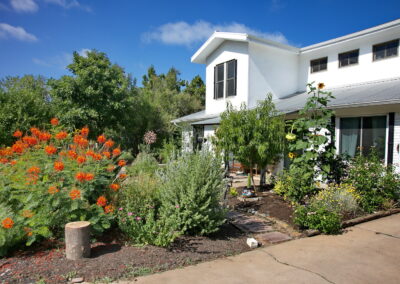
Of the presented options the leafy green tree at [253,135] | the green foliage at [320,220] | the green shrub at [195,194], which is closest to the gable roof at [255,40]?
the leafy green tree at [253,135]

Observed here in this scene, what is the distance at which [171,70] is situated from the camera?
31609 millimetres

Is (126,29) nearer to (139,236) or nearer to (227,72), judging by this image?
(227,72)

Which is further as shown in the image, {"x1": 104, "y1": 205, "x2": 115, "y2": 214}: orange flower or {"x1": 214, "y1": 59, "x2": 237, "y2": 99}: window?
{"x1": 214, "y1": 59, "x2": 237, "y2": 99}: window

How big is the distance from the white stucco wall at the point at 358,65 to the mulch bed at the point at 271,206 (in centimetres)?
683

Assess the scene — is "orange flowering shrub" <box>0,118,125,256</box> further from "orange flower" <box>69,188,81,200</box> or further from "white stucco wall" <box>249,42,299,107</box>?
"white stucco wall" <box>249,42,299,107</box>

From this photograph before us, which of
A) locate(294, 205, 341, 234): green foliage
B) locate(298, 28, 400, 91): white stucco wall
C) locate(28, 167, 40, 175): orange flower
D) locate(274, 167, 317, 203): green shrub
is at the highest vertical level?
locate(298, 28, 400, 91): white stucco wall

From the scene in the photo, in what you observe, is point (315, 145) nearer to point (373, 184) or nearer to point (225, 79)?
point (373, 184)

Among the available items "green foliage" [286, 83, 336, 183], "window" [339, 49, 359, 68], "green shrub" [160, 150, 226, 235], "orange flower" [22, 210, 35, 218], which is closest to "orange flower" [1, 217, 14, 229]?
"orange flower" [22, 210, 35, 218]

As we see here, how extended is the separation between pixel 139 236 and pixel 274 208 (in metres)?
3.47

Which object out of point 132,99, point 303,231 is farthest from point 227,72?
point 303,231

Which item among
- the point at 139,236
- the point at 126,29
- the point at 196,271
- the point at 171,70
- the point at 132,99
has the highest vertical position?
the point at 171,70

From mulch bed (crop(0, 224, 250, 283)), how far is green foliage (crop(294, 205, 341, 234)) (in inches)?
53.9

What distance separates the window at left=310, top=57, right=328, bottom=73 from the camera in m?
12.4

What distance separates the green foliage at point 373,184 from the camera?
6.00 meters
